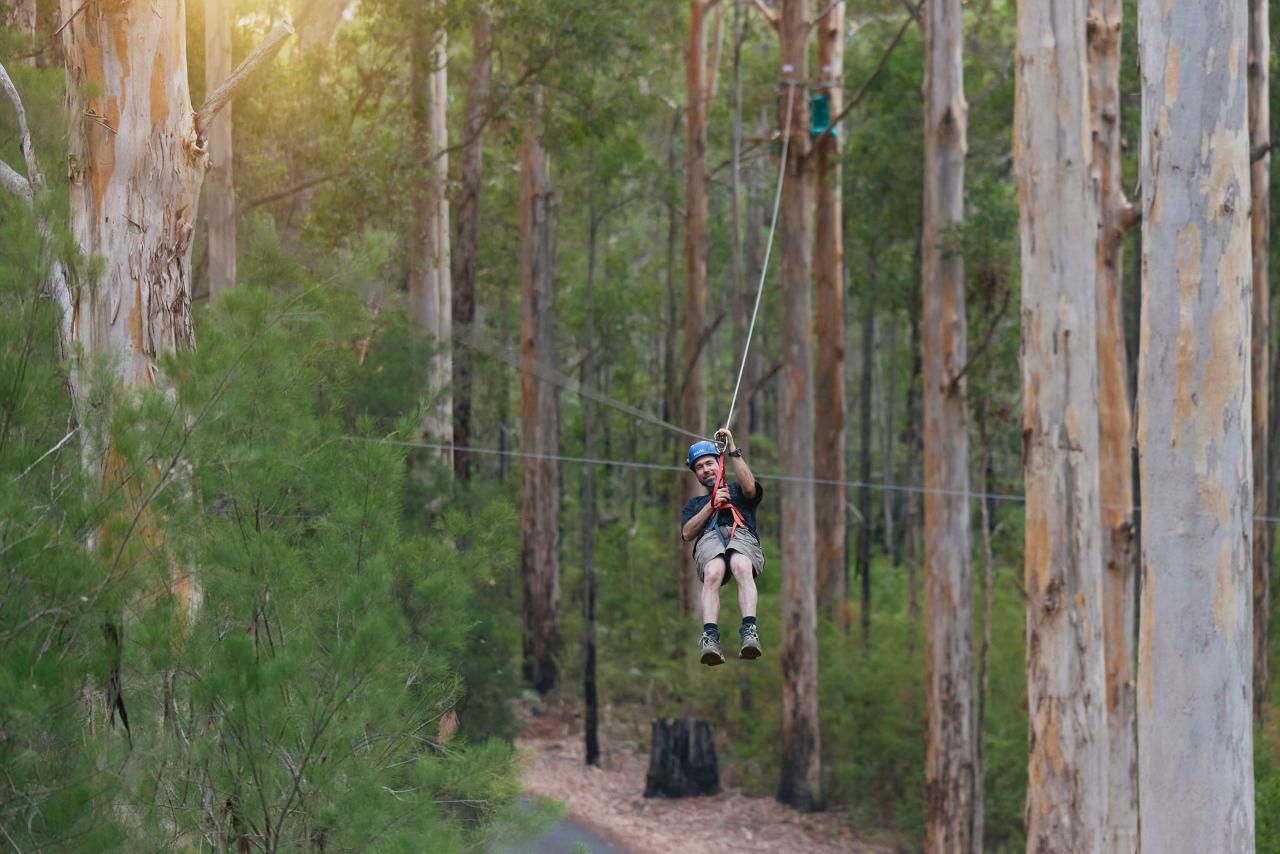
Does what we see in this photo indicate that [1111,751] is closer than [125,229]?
No

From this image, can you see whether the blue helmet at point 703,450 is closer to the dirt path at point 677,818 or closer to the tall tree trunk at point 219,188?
the tall tree trunk at point 219,188

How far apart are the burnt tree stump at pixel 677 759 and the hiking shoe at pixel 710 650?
422 inches

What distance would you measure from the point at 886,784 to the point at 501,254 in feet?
44.3

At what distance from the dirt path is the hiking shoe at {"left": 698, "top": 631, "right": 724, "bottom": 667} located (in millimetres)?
8786

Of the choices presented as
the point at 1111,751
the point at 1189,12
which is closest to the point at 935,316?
the point at 1111,751

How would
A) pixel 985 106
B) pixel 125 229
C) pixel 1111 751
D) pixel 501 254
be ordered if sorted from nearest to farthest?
1. pixel 125 229
2. pixel 1111 751
3. pixel 985 106
4. pixel 501 254

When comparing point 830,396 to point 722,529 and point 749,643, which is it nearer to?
point 722,529

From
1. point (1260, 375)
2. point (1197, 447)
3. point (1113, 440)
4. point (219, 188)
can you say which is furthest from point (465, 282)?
point (1197, 447)

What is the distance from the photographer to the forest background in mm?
5766

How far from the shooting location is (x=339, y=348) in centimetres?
1251

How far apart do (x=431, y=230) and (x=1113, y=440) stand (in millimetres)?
8539

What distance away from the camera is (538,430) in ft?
68.3

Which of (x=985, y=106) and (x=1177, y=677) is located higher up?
(x=985, y=106)

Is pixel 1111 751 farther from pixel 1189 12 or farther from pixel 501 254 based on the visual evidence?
pixel 501 254
